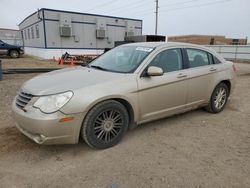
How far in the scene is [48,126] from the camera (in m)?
2.64

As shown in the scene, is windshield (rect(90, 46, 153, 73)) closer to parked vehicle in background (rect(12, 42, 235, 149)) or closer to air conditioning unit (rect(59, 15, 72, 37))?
parked vehicle in background (rect(12, 42, 235, 149))

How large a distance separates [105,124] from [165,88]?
4.03 ft

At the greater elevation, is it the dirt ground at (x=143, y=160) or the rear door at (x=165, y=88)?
the rear door at (x=165, y=88)

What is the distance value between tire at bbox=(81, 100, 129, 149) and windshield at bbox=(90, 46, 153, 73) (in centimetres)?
70

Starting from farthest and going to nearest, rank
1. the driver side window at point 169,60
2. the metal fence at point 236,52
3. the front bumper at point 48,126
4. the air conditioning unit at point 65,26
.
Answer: the metal fence at point 236,52, the air conditioning unit at point 65,26, the driver side window at point 169,60, the front bumper at point 48,126

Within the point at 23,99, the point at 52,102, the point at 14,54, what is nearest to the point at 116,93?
the point at 52,102

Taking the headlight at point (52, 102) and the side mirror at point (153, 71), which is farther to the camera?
the side mirror at point (153, 71)

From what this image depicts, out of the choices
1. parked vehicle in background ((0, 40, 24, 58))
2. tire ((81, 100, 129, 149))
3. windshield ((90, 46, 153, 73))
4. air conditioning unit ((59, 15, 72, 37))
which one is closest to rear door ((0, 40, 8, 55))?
parked vehicle in background ((0, 40, 24, 58))

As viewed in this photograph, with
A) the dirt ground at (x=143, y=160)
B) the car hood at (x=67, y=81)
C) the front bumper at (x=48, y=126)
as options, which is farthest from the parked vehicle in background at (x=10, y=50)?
the front bumper at (x=48, y=126)

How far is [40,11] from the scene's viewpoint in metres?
20.6

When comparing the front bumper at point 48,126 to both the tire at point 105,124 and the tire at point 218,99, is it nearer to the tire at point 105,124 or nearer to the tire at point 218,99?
the tire at point 105,124

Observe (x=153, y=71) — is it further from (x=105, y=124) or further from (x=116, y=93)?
(x=105, y=124)

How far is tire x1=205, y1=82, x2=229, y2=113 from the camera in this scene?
15.2 feet

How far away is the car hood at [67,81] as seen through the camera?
2.83 m
